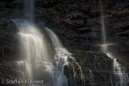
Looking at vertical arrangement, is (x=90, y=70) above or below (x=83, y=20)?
below

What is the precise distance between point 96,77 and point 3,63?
563 centimetres

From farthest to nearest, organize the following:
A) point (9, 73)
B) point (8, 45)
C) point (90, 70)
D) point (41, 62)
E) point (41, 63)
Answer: point (90, 70) < point (41, 62) < point (41, 63) < point (8, 45) < point (9, 73)

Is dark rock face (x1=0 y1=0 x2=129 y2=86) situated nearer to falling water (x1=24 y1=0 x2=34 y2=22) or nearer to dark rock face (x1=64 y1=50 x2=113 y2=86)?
falling water (x1=24 y1=0 x2=34 y2=22)

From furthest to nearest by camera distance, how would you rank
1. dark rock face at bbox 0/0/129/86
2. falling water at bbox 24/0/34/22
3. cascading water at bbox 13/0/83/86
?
falling water at bbox 24/0/34/22
dark rock face at bbox 0/0/129/86
cascading water at bbox 13/0/83/86

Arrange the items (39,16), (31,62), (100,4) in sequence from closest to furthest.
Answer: (31,62)
(39,16)
(100,4)

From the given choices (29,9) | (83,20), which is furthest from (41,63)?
(29,9)

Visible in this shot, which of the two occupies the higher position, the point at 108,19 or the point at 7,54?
the point at 108,19

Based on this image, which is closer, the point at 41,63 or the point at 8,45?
the point at 8,45

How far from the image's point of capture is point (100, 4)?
19.0 m

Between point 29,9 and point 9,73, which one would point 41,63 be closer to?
point 9,73

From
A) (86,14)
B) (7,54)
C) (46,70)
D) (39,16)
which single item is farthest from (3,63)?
(86,14)

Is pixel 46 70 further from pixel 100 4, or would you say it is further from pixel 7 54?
pixel 100 4

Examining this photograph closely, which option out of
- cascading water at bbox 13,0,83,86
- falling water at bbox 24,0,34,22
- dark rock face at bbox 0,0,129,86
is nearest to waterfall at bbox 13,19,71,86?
cascading water at bbox 13,0,83,86

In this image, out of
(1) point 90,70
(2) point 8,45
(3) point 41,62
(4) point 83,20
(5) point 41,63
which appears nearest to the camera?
(2) point 8,45
